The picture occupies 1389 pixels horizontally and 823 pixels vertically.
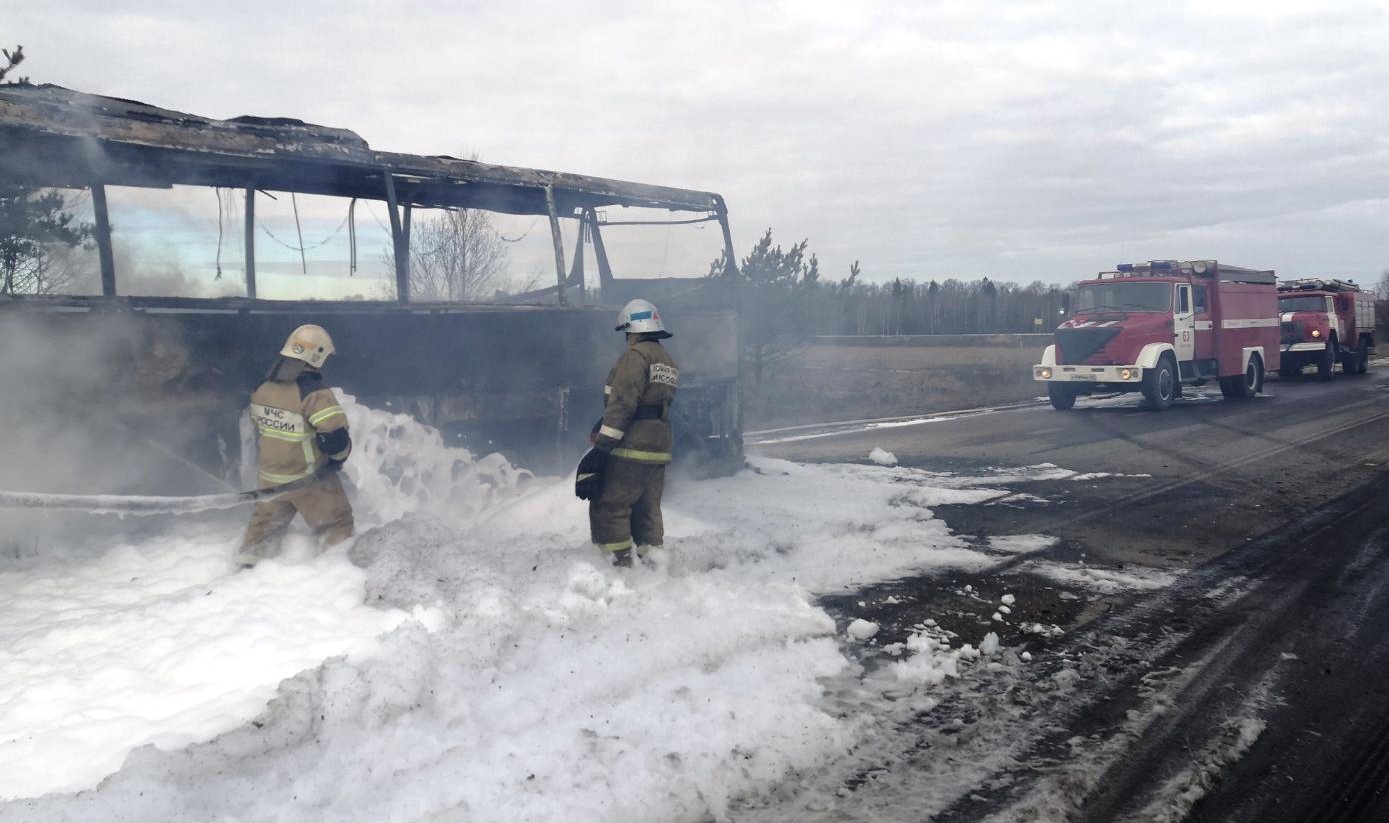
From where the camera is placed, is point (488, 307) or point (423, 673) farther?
point (488, 307)

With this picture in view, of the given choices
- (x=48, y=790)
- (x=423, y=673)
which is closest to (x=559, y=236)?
(x=423, y=673)

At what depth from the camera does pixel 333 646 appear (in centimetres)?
448

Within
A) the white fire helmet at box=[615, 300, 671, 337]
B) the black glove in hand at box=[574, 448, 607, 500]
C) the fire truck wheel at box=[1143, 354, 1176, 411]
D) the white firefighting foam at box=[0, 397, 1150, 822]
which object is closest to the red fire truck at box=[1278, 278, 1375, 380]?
the fire truck wheel at box=[1143, 354, 1176, 411]

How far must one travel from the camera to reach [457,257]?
306 inches

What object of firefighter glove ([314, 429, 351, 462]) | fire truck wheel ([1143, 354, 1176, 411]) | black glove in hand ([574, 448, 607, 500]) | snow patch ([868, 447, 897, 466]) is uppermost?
firefighter glove ([314, 429, 351, 462])

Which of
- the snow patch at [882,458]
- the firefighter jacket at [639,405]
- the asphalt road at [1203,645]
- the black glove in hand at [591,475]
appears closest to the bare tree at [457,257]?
the firefighter jacket at [639,405]

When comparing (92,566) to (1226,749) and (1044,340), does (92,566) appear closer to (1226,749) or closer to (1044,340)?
(1226,749)

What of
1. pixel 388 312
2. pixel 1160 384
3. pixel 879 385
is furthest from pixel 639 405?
pixel 879 385

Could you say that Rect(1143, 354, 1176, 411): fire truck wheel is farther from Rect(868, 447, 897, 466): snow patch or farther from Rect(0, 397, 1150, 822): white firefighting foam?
Rect(0, 397, 1150, 822): white firefighting foam

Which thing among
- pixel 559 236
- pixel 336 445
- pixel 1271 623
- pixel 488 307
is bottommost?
pixel 1271 623

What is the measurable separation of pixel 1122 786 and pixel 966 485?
21.5 feet

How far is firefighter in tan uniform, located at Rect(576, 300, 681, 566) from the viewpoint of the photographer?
19.1ft

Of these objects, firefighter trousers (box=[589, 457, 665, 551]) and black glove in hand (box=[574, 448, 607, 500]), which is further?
firefighter trousers (box=[589, 457, 665, 551])

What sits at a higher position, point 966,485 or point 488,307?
point 488,307
